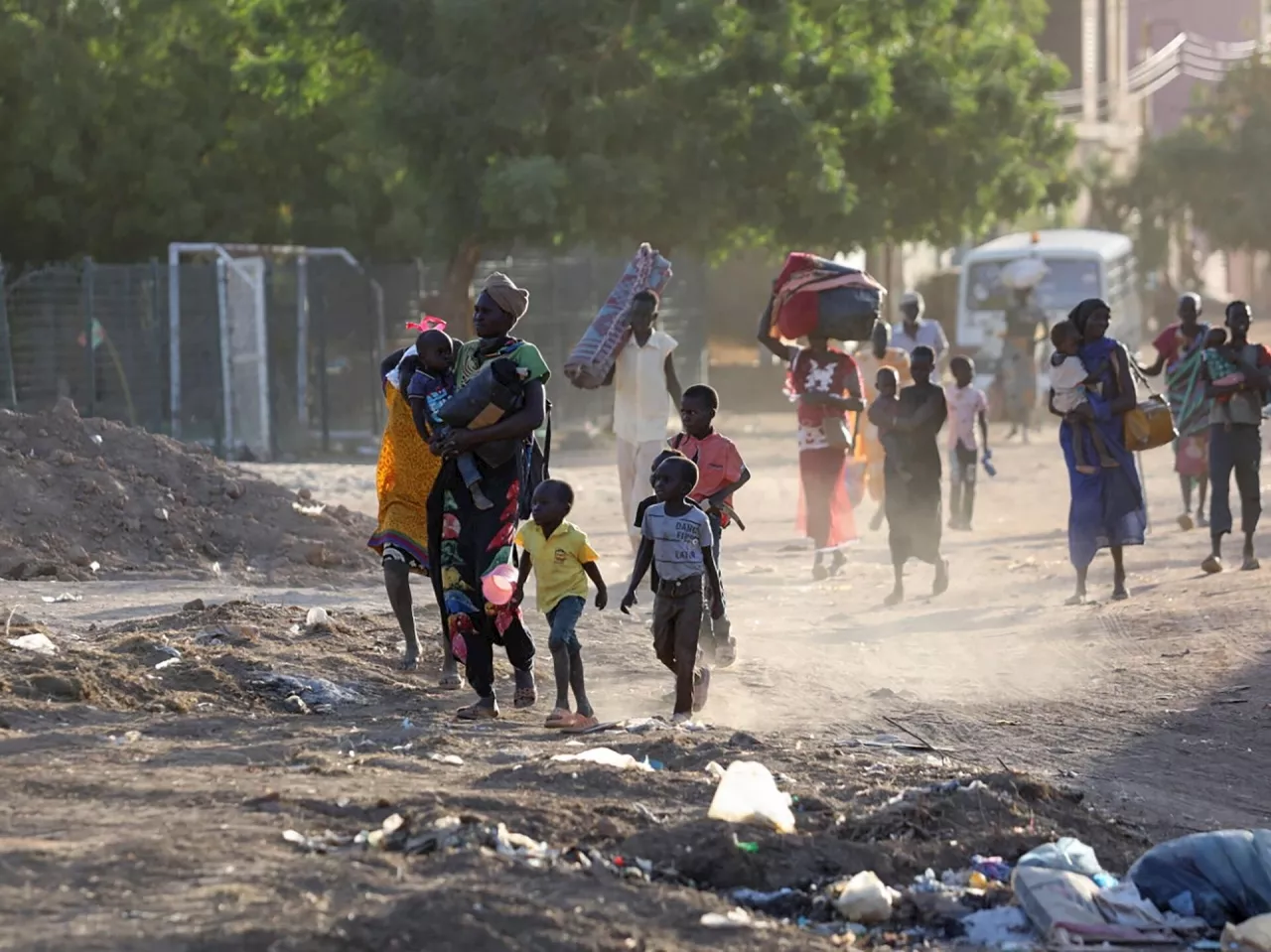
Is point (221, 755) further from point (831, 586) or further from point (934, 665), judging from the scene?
point (831, 586)

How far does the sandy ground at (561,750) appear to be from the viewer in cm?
496

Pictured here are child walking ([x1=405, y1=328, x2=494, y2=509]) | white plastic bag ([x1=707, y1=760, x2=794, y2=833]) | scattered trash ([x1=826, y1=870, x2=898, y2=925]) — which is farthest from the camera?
child walking ([x1=405, y1=328, x2=494, y2=509])

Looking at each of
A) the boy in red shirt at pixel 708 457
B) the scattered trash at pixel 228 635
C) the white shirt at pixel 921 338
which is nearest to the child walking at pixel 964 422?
the white shirt at pixel 921 338

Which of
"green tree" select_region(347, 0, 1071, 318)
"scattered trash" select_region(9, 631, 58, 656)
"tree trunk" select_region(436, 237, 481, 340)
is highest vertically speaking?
"green tree" select_region(347, 0, 1071, 318)

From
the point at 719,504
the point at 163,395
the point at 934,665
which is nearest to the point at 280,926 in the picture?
the point at 719,504

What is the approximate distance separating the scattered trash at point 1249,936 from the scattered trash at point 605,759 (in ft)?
6.47

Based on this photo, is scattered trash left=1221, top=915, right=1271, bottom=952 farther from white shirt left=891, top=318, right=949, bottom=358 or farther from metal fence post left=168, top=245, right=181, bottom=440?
metal fence post left=168, top=245, right=181, bottom=440

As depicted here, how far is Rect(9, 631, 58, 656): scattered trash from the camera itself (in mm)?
8305

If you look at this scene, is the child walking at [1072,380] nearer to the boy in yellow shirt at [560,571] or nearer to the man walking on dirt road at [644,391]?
the man walking on dirt road at [644,391]

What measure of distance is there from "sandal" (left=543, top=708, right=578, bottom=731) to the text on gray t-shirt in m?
0.64

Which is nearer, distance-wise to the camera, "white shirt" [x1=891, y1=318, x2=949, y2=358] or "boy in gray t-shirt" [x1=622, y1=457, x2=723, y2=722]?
"boy in gray t-shirt" [x1=622, y1=457, x2=723, y2=722]

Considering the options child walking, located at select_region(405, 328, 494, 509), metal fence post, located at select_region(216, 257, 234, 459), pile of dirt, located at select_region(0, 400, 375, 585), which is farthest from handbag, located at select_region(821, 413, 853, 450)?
metal fence post, located at select_region(216, 257, 234, 459)

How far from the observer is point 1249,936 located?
17.5 ft

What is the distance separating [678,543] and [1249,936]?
3040 millimetres
